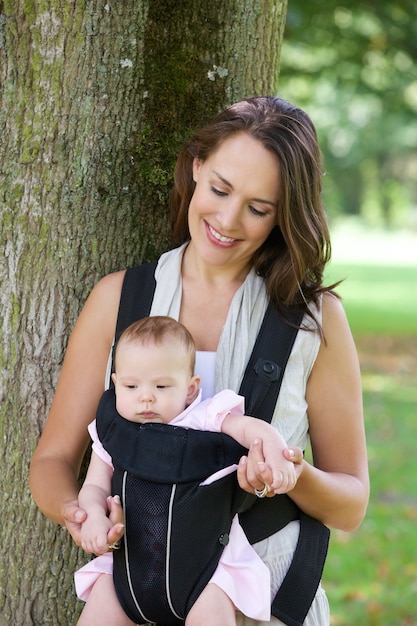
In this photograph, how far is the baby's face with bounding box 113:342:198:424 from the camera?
236 cm

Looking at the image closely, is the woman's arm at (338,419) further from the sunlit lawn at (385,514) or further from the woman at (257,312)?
the sunlit lawn at (385,514)

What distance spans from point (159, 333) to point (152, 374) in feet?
0.37

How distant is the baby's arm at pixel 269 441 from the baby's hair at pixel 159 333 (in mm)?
220

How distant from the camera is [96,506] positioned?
233cm

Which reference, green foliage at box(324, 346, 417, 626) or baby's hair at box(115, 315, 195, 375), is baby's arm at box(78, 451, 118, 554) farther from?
green foliage at box(324, 346, 417, 626)

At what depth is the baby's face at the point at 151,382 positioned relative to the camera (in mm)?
2355

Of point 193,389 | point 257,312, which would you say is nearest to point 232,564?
point 193,389

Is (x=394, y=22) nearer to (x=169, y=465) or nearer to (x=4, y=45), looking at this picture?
(x=4, y=45)

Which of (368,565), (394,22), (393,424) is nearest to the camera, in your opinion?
(368,565)

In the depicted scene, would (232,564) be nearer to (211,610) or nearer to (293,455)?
(211,610)

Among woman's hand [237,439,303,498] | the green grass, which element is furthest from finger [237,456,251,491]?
the green grass

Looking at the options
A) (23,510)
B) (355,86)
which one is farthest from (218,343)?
(355,86)

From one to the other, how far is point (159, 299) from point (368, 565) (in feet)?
12.4

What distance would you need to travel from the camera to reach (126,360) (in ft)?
7.82
